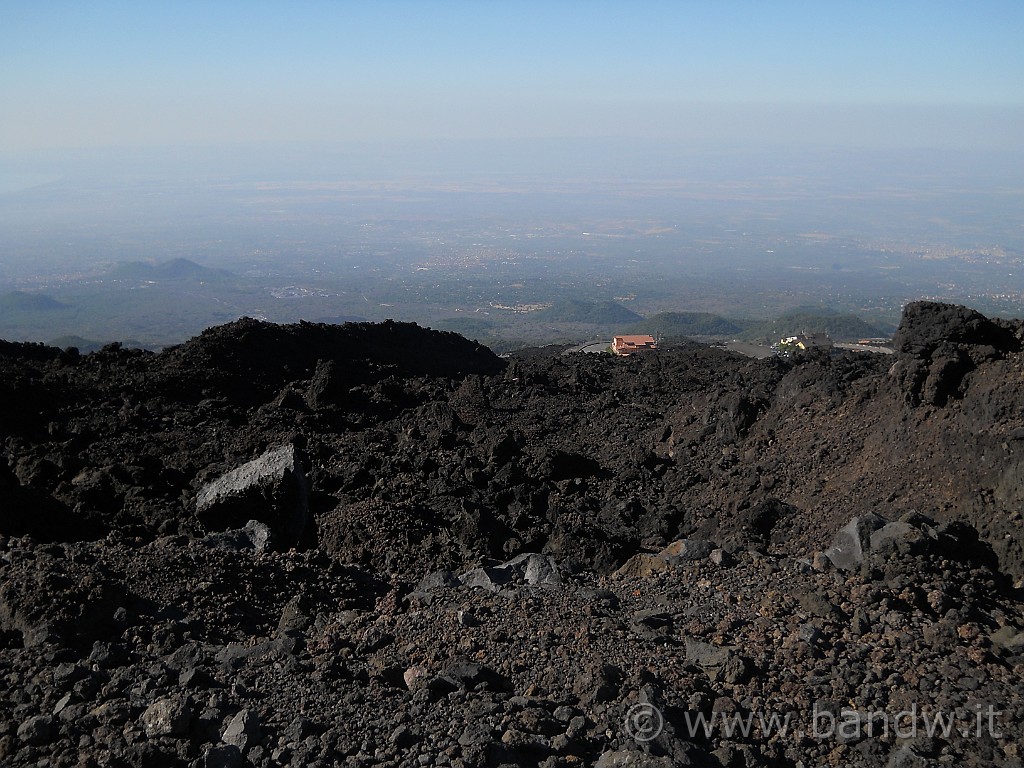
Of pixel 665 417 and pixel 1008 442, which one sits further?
pixel 665 417

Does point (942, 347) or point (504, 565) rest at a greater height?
point (942, 347)

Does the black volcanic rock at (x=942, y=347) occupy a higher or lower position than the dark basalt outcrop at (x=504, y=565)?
higher

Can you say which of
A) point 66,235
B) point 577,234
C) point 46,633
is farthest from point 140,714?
point 66,235

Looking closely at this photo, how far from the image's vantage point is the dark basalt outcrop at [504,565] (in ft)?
17.0

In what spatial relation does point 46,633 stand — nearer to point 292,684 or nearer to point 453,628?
point 292,684

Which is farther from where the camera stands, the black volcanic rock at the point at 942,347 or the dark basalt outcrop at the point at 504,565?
the black volcanic rock at the point at 942,347

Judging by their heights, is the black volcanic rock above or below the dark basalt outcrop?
above

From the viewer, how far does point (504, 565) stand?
8.70m

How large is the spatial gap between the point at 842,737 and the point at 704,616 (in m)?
1.81

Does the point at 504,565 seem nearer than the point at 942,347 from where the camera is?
Yes

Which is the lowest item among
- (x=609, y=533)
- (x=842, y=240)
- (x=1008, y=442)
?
(x=609, y=533)

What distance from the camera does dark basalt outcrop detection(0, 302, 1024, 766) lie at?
5180mm

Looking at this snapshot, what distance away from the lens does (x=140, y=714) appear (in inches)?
202

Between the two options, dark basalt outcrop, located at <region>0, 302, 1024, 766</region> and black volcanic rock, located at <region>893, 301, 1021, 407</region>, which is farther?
black volcanic rock, located at <region>893, 301, 1021, 407</region>
